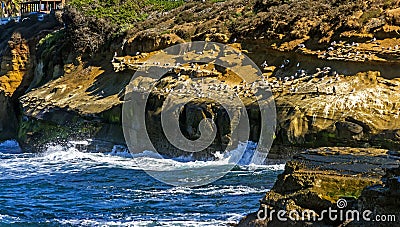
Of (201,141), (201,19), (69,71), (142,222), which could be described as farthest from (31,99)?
(142,222)

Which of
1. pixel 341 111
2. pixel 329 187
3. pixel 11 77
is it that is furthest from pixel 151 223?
pixel 11 77

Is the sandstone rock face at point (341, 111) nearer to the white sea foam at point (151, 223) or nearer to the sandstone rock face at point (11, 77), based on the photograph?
the white sea foam at point (151, 223)

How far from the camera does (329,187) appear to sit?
8.51 metres

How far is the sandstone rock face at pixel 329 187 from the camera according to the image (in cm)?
755

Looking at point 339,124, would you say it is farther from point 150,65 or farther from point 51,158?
point 51,158

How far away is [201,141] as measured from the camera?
2125 centimetres

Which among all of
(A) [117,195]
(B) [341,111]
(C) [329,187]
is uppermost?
(B) [341,111]

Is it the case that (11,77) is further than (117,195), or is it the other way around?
(11,77)

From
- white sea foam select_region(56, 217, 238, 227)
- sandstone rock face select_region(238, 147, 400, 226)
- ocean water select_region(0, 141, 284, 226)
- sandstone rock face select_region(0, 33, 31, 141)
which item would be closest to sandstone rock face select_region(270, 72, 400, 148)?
ocean water select_region(0, 141, 284, 226)

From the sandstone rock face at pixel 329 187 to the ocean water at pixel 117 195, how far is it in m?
2.81

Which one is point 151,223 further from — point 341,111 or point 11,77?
point 11,77

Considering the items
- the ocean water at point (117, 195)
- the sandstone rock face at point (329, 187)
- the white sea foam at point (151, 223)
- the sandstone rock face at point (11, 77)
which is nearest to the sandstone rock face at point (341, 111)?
the ocean water at point (117, 195)

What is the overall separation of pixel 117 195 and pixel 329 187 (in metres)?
8.62

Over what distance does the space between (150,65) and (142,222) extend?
13396mm
